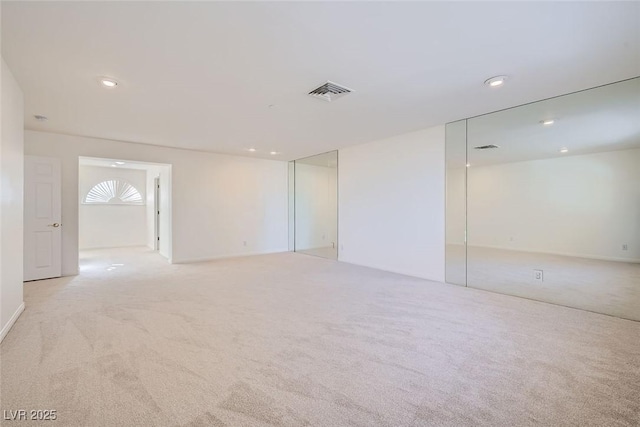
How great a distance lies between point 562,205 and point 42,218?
818 cm

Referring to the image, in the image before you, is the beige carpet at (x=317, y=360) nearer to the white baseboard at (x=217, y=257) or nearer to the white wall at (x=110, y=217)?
the white baseboard at (x=217, y=257)

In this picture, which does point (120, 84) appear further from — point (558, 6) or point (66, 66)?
point (558, 6)

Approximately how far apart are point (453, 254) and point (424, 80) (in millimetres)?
2851

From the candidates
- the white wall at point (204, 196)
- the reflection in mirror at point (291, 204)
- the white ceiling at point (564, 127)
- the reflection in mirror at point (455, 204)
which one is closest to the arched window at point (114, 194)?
the white wall at point (204, 196)

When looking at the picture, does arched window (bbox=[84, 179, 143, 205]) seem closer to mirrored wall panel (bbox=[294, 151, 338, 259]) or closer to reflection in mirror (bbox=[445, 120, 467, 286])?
mirrored wall panel (bbox=[294, 151, 338, 259])

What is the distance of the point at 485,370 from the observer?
2119 millimetres

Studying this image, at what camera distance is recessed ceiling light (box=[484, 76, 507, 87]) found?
2.88 meters

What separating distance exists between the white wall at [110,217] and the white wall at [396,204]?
22.1ft

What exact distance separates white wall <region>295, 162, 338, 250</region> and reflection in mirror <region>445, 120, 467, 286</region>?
8.87ft

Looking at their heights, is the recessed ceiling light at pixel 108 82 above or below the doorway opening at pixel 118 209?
above

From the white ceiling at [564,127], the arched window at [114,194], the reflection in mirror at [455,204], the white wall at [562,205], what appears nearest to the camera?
the white ceiling at [564,127]

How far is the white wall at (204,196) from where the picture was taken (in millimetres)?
5160

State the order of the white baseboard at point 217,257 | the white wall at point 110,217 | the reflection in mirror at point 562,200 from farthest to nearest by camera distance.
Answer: the white wall at point 110,217 < the white baseboard at point 217,257 < the reflection in mirror at point 562,200

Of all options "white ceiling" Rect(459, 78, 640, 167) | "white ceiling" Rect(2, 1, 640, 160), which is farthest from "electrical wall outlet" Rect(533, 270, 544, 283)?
"white ceiling" Rect(2, 1, 640, 160)
